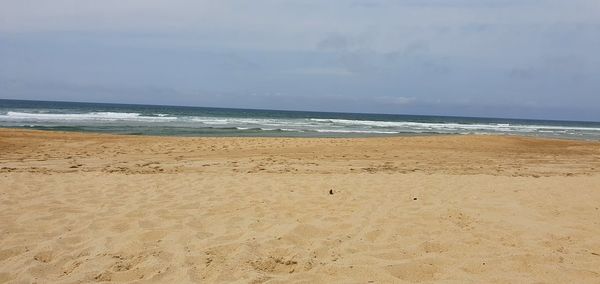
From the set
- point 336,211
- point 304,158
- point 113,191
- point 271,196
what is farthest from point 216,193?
point 304,158

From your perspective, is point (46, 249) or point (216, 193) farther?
point (216, 193)

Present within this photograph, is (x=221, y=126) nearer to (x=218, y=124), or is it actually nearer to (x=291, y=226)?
(x=218, y=124)

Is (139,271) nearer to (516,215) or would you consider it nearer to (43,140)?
(516,215)

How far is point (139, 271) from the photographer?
341 centimetres

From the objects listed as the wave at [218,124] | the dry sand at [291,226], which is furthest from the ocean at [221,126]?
the dry sand at [291,226]

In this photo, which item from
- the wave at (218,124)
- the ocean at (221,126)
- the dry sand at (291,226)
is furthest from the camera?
the wave at (218,124)

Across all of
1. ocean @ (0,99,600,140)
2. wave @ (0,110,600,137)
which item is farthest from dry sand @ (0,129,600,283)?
wave @ (0,110,600,137)

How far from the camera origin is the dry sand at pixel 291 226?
11.1 feet

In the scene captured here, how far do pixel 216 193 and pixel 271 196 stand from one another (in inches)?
32.6

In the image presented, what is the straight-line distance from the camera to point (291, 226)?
15.0 ft

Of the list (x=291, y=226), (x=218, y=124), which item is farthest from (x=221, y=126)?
(x=291, y=226)

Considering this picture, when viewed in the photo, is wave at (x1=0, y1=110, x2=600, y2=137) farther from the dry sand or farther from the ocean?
the dry sand

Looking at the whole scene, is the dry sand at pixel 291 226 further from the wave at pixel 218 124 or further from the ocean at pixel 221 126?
the wave at pixel 218 124

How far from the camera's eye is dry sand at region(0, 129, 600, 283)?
11.1ft
